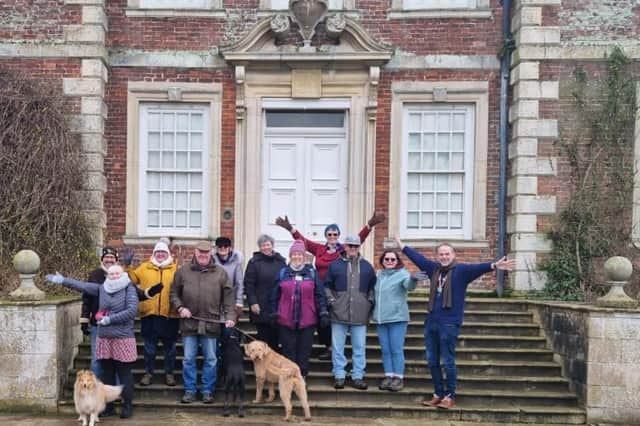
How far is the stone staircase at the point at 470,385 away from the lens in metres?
7.99

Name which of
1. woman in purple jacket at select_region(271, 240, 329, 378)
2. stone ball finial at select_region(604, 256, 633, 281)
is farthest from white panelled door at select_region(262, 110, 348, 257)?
stone ball finial at select_region(604, 256, 633, 281)

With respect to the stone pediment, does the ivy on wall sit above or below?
below

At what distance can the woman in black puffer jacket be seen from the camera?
319 inches

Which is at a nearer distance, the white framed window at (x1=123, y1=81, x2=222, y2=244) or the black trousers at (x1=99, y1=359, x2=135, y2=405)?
the black trousers at (x1=99, y1=359, x2=135, y2=405)

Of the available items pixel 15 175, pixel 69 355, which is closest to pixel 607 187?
pixel 69 355

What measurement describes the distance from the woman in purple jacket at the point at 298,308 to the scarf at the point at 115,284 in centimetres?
164

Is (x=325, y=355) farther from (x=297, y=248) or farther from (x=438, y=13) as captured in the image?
(x=438, y=13)

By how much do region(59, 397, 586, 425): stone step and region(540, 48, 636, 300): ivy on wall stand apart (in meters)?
2.74

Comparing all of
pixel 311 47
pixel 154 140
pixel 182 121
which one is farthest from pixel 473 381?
pixel 154 140

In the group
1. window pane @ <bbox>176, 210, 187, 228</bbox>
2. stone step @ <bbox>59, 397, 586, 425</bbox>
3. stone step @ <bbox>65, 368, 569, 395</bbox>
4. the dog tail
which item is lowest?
stone step @ <bbox>59, 397, 586, 425</bbox>

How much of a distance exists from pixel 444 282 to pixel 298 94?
480 centimetres

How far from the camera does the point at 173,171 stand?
38.0 feet

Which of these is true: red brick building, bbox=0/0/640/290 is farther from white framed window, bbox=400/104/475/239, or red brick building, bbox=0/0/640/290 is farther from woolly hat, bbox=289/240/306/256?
woolly hat, bbox=289/240/306/256

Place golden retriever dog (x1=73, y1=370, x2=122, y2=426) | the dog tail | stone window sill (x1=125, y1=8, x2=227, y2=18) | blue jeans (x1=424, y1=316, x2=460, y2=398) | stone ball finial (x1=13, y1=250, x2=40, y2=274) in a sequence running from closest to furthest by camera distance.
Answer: golden retriever dog (x1=73, y1=370, x2=122, y2=426), the dog tail, blue jeans (x1=424, y1=316, x2=460, y2=398), stone ball finial (x1=13, y1=250, x2=40, y2=274), stone window sill (x1=125, y1=8, x2=227, y2=18)
